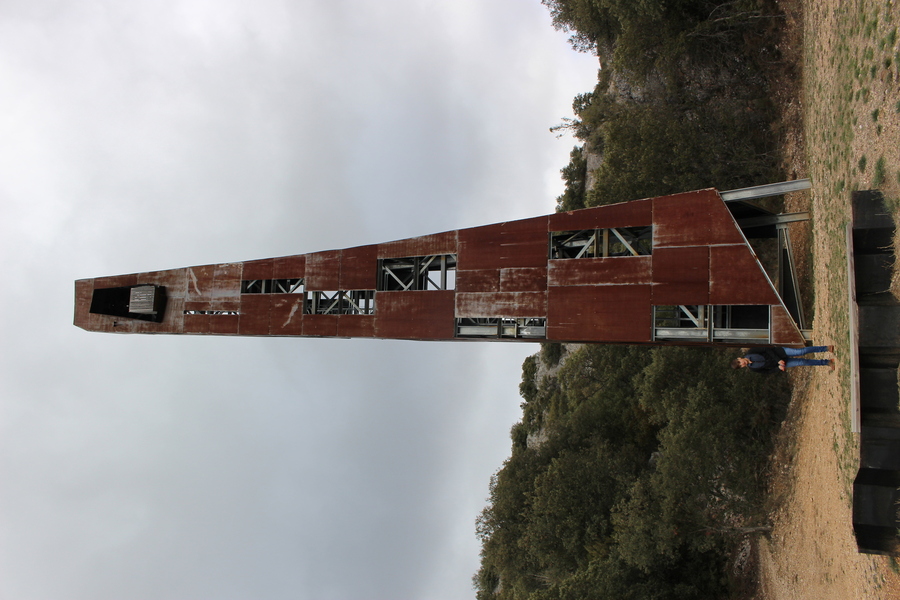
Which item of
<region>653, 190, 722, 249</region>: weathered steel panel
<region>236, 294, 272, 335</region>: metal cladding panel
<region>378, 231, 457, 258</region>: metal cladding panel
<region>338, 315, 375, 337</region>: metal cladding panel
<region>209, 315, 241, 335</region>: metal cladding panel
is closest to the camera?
<region>653, 190, 722, 249</region>: weathered steel panel

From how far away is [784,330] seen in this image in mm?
16688

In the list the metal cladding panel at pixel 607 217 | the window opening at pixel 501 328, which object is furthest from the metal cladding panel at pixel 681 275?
the window opening at pixel 501 328

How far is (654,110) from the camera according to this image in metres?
38.6

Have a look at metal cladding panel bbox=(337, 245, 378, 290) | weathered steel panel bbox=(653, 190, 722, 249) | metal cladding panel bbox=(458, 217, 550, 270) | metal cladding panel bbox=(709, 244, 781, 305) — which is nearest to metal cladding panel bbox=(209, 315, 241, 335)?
metal cladding panel bbox=(337, 245, 378, 290)

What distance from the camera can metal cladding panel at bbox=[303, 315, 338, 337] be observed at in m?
24.2

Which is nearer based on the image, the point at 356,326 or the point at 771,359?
the point at 771,359

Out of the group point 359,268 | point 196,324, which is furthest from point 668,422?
point 196,324

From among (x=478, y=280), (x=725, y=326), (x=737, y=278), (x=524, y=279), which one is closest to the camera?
(x=737, y=278)

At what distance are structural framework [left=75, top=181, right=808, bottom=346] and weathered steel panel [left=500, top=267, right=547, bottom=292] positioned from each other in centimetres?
4

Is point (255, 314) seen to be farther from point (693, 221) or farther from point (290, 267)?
point (693, 221)

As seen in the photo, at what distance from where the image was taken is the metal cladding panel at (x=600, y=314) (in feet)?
60.7

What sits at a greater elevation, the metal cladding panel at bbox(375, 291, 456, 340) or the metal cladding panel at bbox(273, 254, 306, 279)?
the metal cladding panel at bbox(273, 254, 306, 279)

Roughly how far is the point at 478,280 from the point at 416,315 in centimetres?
301

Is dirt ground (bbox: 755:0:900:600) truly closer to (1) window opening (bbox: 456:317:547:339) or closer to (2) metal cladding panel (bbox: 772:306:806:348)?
(2) metal cladding panel (bbox: 772:306:806:348)
